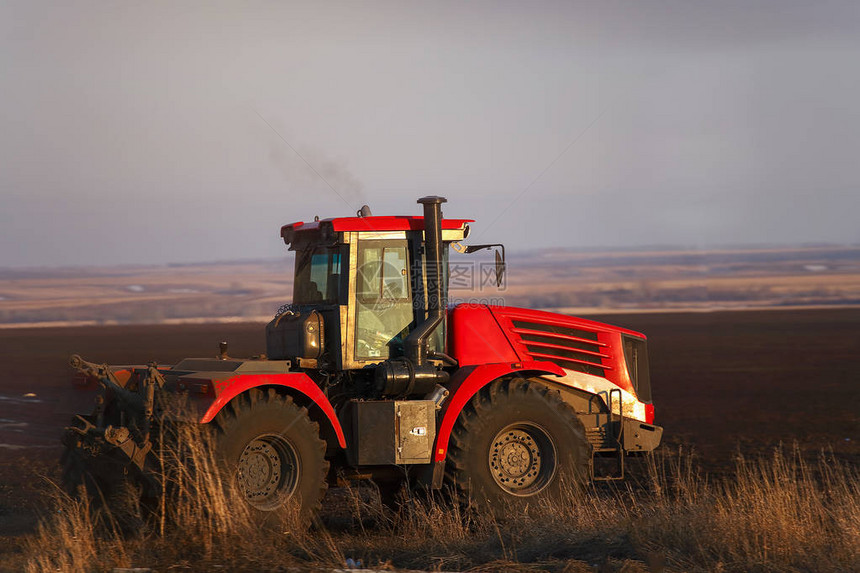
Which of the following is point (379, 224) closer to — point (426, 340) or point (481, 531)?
point (426, 340)

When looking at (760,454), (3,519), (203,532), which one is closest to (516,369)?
(203,532)

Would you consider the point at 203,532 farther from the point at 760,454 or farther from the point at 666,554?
the point at 760,454

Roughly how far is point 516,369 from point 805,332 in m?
58.3

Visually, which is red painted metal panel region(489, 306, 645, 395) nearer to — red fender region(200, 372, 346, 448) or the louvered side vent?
the louvered side vent

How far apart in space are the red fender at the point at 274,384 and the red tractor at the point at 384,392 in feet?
0.06

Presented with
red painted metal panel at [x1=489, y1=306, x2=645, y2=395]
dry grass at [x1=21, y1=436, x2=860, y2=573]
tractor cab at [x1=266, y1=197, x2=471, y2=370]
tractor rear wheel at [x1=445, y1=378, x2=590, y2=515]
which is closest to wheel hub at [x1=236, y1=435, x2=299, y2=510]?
dry grass at [x1=21, y1=436, x2=860, y2=573]

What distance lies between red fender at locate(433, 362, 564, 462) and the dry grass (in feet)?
2.29

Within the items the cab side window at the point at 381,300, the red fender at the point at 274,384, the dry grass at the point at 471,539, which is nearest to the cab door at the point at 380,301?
the cab side window at the point at 381,300

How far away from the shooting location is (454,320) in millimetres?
11391

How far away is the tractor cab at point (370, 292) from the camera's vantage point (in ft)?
35.4

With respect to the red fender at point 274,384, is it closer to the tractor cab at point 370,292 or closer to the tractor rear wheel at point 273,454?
the tractor rear wheel at point 273,454

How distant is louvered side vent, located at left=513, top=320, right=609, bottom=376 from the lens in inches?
460

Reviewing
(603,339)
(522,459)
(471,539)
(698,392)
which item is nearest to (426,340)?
(522,459)

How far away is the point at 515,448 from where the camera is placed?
11.2 metres
